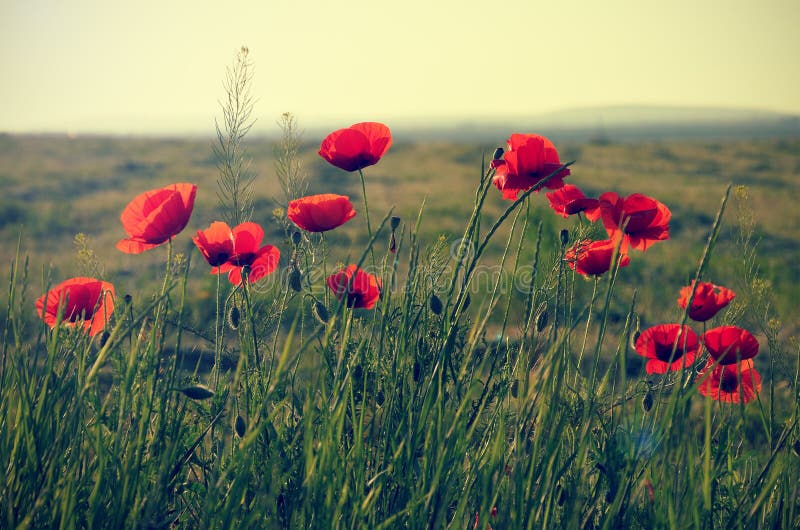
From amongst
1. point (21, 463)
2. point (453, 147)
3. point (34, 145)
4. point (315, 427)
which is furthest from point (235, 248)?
point (34, 145)

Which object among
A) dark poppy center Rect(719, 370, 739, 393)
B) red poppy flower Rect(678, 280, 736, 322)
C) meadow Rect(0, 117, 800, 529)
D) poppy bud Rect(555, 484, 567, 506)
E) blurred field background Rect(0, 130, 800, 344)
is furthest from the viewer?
blurred field background Rect(0, 130, 800, 344)

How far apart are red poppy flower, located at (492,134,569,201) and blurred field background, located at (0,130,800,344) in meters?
0.14

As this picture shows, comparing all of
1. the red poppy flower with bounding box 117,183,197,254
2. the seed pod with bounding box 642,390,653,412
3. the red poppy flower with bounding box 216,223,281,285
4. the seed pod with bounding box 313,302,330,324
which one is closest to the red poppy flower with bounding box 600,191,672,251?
the seed pod with bounding box 642,390,653,412

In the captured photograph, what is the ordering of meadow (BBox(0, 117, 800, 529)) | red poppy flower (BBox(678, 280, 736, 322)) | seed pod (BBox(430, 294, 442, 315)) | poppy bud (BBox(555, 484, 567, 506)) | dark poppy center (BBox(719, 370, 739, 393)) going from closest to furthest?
meadow (BBox(0, 117, 800, 529))
poppy bud (BBox(555, 484, 567, 506))
seed pod (BBox(430, 294, 442, 315))
red poppy flower (BBox(678, 280, 736, 322))
dark poppy center (BBox(719, 370, 739, 393))

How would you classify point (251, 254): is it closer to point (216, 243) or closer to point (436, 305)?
point (216, 243)

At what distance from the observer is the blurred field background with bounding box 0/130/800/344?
4.49m

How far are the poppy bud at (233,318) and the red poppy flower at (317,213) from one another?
0.22 metres

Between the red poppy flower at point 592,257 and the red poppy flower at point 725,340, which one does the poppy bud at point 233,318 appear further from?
the red poppy flower at point 725,340

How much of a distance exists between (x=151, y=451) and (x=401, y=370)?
436 mm

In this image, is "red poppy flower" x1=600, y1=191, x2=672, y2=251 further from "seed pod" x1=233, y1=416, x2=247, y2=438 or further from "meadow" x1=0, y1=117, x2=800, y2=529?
"seed pod" x1=233, y1=416, x2=247, y2=438

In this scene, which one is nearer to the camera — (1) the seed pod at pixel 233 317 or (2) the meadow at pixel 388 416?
(2) the meadow at pixel 388 416

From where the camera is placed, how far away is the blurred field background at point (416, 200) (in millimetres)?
4488

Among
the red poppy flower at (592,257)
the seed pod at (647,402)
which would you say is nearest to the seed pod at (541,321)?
the red poppy flower at (592,257)

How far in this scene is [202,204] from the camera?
9.69 meters
